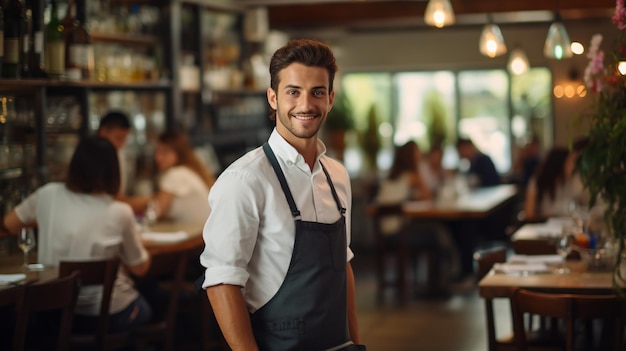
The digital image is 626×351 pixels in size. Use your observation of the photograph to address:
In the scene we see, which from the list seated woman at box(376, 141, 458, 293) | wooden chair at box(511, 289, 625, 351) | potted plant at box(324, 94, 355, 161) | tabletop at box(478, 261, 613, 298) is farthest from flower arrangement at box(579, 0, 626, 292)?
potted plant at box(324, 94, 355, 161)

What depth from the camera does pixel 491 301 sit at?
4887 mm

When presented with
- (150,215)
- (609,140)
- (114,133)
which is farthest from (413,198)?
(609,140)

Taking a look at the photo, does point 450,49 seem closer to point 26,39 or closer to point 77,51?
point 77,51

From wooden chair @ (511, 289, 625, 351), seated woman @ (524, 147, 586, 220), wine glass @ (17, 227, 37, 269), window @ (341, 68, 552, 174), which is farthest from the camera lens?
window @ (341, 68, 552, 174)

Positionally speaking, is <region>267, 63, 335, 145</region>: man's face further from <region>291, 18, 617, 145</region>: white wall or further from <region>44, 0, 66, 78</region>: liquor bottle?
<region>291, 18, 617, 145</region>: white wall

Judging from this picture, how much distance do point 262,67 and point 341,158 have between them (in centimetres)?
289

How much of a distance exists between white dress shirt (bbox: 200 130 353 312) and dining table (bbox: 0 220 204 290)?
1863 millimetres

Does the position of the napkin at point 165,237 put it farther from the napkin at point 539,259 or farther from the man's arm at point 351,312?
the man's arm at point 351,312

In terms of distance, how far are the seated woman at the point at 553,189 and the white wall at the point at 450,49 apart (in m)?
5.44

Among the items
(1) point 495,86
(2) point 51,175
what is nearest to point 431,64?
(1) point 495,86

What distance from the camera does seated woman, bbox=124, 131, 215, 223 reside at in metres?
7.53

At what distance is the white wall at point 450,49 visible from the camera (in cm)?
1419

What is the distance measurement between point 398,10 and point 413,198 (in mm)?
2501

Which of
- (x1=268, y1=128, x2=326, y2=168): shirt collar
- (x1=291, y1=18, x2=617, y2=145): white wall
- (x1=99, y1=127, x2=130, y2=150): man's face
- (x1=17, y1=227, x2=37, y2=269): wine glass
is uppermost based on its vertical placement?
(x1=291, y1=18, x2=617, y2=145): white wall
